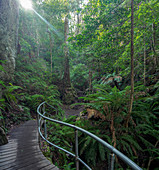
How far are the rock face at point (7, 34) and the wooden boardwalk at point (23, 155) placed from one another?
13.7 feet

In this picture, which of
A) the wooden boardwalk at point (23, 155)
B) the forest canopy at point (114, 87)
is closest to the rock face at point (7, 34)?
the forest canopy at point (114, 87)

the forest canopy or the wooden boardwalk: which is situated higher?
the forest canopy

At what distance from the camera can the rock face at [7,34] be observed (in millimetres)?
6090

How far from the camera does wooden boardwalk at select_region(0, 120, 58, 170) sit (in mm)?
2166

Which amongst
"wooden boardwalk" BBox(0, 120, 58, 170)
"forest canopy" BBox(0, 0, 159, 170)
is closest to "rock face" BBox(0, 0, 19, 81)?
"forest canopy" BBox(0, 0, 159, 170)

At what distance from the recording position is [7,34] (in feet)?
21.7

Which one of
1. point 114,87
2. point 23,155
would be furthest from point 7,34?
point 114,87

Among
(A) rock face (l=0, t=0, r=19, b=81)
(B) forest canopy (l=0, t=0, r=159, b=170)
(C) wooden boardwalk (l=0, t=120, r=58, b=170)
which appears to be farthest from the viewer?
(A) rock face (l=0, t=0, r=19, b=81)

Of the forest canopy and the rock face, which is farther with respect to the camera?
the rock face

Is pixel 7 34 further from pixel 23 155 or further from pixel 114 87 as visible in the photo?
pixel 114 87

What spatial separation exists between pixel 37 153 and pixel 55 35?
1442 centimetres

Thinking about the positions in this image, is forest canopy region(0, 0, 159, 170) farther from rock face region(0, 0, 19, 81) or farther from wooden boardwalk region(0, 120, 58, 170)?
wooden boardwalk region(0, 120, 58, 170)

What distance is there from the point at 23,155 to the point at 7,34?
723 cm

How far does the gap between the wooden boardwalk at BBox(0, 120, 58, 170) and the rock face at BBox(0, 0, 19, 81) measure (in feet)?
13.7
